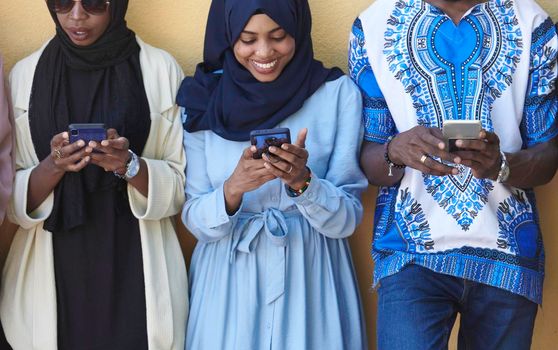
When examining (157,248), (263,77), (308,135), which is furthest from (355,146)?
(157,248)

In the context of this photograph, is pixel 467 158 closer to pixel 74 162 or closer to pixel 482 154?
pixel 482 154

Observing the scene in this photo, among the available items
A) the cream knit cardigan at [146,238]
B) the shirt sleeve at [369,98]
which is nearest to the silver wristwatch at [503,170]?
the shirt sleeve at [369,98]

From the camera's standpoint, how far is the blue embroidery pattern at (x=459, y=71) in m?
3.37

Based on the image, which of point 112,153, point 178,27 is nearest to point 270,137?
point 112,153

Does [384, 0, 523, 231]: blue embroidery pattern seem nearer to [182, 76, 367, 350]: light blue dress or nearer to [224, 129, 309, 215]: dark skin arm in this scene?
[182, 76, 367, 350]: light blue dress

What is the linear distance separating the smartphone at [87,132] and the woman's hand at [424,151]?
1051mm

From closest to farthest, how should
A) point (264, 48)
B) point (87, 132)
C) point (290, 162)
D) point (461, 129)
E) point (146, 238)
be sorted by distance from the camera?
point (461, 129) → point (290, 162) → point (87, 132) → point (264, 48) → point (146, 238)

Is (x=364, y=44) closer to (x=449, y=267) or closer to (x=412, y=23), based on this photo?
(x=412, y=23)

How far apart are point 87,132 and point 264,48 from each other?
0.73 m

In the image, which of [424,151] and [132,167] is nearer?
[424,151]

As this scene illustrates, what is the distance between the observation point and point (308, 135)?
12.0 ft

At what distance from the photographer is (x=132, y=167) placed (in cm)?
355

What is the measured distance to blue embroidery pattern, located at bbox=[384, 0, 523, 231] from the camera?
11.0ft

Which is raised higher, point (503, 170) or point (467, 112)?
point (467, 112)
